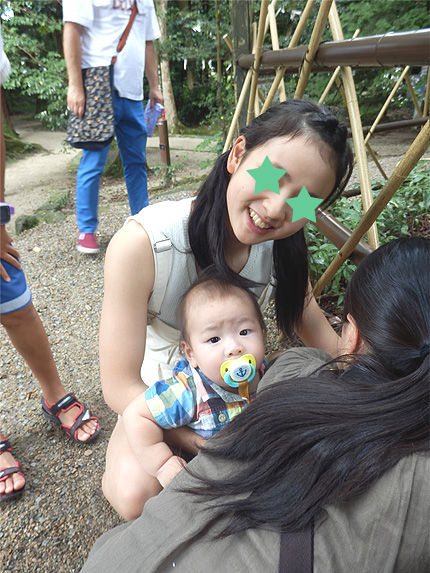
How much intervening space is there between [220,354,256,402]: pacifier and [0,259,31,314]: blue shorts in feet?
2.31

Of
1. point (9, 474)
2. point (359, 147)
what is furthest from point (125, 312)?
point (359, 147)

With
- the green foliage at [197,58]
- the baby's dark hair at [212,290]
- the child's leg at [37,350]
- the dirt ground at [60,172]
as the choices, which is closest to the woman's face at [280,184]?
the baby's dark hair at [212,290]

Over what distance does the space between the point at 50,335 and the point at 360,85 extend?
5608mm

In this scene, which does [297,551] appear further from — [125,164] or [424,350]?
[125,164]

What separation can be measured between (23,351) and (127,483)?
2.06ft

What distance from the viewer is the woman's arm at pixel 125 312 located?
112 centimetres

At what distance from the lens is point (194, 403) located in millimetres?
1117

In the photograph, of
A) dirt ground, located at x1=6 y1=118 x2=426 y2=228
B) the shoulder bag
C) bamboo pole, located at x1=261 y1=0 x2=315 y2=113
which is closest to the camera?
bamboo pole, located at x1=261 y1=0 x2=315 y2=113

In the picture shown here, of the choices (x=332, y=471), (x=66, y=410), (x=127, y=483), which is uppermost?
(x=332, y=471)

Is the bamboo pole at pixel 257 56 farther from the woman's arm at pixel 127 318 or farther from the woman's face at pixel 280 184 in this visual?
the woman's arm at pixel 127 318

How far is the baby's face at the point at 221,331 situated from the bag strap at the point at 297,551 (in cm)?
48

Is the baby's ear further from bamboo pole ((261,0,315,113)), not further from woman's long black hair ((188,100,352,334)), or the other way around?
bamboo pole ((261,0,315,113))

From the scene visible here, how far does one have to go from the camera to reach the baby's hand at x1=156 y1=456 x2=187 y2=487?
3.38ft

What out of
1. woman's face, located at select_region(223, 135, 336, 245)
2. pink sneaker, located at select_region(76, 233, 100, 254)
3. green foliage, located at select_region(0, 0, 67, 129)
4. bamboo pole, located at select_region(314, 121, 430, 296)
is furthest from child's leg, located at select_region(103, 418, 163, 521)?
A: green foliage, located at select_region(0, 0, 67, 129)
